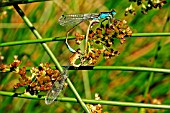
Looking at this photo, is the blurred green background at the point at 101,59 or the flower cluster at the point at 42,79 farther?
the blurred green background at the point at 101,59

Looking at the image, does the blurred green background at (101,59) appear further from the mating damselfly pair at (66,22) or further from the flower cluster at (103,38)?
the flower cluster at (103,38)

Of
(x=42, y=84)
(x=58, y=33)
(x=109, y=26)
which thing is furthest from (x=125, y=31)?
(x=58, y=33)

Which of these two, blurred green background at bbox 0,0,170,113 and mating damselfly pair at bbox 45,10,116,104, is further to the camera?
blurred green background at bbox 0,0,170,113

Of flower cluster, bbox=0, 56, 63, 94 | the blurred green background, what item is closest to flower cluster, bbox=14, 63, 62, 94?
flower cluster, bbox=0, 56, 63, 94

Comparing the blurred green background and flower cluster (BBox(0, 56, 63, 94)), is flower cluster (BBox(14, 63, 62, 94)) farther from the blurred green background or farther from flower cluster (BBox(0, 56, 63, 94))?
the blurred green background

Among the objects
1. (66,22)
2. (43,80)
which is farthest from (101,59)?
(43,80)

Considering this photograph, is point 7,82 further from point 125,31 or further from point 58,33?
point 125,31

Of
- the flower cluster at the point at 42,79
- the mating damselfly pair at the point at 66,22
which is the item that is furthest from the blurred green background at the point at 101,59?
the flower cluster at the point at 42,79

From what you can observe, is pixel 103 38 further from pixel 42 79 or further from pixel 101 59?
pixel 101 59
